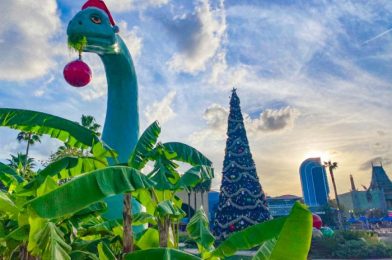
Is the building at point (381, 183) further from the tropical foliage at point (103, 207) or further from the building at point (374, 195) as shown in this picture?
the tropical foliage at point (103, 207)

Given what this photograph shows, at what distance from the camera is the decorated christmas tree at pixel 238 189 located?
72.0ft

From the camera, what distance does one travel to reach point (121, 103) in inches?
381

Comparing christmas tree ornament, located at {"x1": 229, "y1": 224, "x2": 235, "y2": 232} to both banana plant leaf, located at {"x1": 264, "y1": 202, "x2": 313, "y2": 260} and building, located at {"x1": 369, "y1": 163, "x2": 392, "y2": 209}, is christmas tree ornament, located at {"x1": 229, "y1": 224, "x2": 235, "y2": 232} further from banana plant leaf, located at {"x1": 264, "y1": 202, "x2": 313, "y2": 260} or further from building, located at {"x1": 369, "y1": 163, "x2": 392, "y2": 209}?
building, located at {"x1": 369, "y1": 163, "x2": 392, "y2": 209}

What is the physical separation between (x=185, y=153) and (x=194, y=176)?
733 millimetres

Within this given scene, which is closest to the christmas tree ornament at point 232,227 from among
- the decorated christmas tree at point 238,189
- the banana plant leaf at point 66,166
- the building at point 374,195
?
the decorated christmas tree at point 238,189

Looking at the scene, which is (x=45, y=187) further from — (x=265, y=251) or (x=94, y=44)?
(x=94, y=44)

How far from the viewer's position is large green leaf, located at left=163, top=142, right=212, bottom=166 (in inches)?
242

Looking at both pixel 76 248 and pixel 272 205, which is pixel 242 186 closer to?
pixel 76 248

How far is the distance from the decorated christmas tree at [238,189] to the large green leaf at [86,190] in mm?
18754

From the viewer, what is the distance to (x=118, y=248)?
20.7 ft

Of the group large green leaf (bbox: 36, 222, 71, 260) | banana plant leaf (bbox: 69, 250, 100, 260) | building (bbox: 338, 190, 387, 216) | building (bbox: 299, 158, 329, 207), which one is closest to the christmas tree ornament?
banana plant leaf (bbox: 69, 250, 100, 260)

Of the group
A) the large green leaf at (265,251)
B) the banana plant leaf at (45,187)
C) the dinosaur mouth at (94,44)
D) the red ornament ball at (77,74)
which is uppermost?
the dinosaur mouth at (94,44)

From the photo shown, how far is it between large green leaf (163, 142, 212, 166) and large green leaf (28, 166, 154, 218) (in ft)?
5.87

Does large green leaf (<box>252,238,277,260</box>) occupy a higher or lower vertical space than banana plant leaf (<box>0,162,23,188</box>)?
lower
